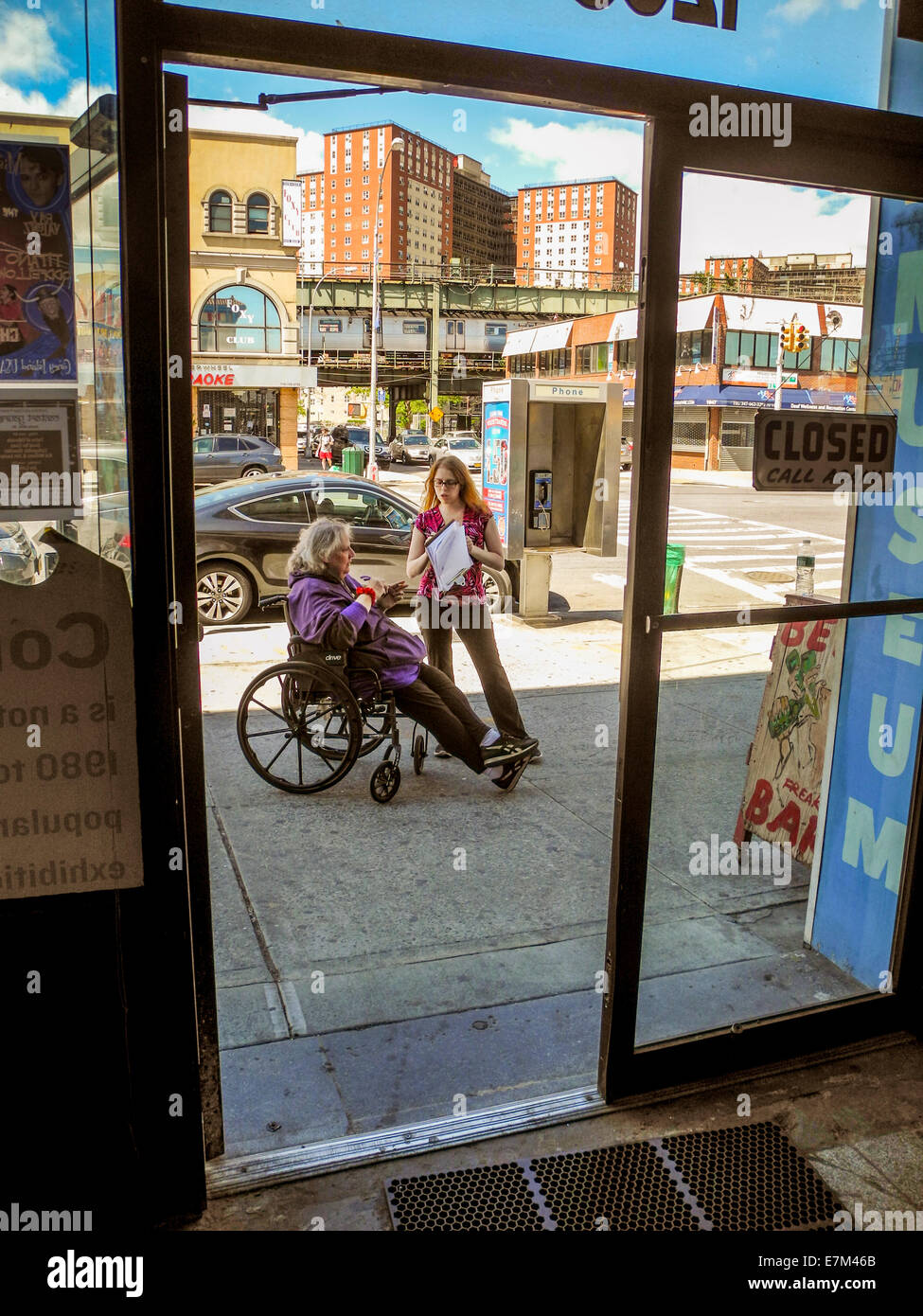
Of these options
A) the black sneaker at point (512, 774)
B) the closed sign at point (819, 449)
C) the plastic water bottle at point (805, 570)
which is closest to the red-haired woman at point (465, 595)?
the black sneaker at point (512, 774)

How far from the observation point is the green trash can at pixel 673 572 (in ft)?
17.5

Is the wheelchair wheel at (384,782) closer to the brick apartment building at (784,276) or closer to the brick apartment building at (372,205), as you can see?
the brick apartment building at (784,276)

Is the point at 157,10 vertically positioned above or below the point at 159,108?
above

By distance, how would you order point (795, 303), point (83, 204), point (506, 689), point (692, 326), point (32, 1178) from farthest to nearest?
point (506, 689) < point (795, 303) < point (692, 326) < point (32, 1178) < point (83, 204)

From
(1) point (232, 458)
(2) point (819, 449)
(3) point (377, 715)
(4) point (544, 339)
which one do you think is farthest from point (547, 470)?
(1) point (232, 458)

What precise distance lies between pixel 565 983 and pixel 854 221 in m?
2.73

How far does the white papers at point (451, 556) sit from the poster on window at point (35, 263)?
3757mm

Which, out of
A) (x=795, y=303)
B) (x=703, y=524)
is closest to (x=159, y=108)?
(x=795, y=303)

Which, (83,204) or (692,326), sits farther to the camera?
(692,326)

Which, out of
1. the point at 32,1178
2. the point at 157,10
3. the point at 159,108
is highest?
the point at 157,10

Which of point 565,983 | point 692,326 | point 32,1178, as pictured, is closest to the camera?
point 32,1178

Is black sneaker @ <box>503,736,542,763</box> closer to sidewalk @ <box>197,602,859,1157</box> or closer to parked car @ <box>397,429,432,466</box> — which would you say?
sidewalk @ <box>197,602,859,1157</box>
